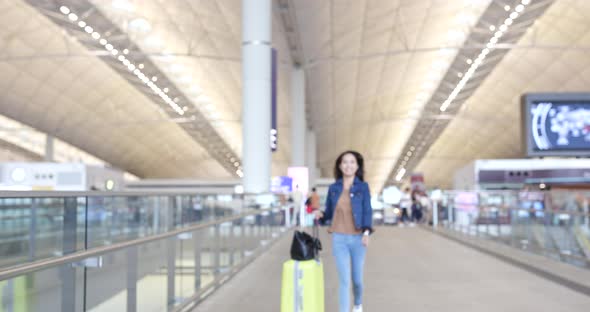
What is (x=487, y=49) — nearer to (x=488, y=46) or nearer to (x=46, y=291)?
(x=488, y=46)

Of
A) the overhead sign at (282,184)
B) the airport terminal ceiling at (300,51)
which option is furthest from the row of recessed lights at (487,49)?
the overhead sign at (282,184)

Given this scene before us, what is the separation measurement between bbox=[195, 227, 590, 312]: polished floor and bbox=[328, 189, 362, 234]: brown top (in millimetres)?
1498

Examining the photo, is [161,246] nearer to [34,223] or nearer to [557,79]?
[34,223]

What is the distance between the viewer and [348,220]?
5898 millimetres

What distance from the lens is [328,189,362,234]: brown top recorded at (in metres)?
5.90

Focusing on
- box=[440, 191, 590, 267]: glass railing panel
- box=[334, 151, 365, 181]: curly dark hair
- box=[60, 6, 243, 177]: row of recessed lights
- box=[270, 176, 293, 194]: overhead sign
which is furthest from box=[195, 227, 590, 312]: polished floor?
box=[60, 6, 243, 177]: row of recessed lights

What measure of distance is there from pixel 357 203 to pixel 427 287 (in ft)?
10.8

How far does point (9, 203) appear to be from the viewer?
3.48 meters

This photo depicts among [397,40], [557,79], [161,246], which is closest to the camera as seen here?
[161,246]

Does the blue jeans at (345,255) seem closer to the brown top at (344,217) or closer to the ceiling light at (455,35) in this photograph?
the brown top at (344,217)

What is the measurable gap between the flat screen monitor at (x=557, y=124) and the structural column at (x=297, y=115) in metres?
20.3

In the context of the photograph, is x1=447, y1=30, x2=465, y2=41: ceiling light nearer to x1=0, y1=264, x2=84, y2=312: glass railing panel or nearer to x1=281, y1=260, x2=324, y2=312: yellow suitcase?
x1=281, y1=260, x2=324, y2=312: yellow suitcase

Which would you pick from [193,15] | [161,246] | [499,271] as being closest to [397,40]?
[193,15]

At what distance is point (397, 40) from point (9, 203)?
104 ft
